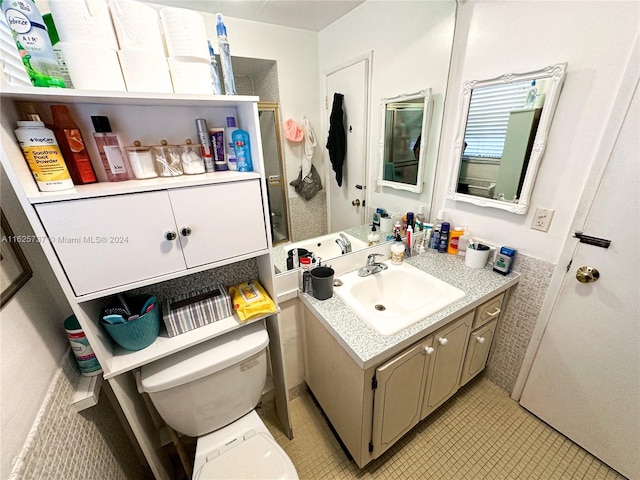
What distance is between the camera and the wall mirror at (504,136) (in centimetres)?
109

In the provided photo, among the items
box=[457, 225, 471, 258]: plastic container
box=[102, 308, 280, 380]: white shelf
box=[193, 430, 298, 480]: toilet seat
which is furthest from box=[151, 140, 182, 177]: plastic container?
box=[457, 225, 471, 258]: plastic container

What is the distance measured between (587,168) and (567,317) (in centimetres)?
68

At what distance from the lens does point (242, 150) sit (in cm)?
89

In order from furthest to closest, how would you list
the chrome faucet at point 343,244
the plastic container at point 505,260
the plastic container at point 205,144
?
the chrome faucet at point 343,244, the plastic container at point 505,260, the plastic container at point 205,144

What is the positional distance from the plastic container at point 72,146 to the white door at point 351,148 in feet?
2.84

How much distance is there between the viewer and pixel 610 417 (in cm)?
116

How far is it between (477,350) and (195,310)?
1.46 meters

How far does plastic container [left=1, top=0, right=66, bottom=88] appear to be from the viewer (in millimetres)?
547

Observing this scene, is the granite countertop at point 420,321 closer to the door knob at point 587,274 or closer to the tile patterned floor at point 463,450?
the door knob at point 587,274

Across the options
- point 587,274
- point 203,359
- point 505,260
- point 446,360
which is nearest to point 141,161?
point 203,359

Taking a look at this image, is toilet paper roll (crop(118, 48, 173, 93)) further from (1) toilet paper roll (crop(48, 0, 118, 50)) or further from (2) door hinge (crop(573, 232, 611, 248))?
(2) door hinge (crop(573, 232, 611, 248))

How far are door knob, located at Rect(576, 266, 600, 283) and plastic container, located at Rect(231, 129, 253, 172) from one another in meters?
1.45

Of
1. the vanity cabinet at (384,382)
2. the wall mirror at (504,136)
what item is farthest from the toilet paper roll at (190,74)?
the wall mirror at (504,136)

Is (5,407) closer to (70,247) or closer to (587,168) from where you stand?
(70,247)
